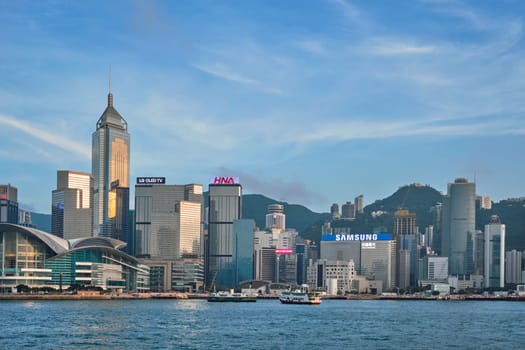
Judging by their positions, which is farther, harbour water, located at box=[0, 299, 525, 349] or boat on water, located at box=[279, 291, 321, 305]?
boat on water, located at box=[279, 291, 321, 305]

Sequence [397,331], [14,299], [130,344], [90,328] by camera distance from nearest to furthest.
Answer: [130,344]
[90,328]
[397,331]
[14,299]

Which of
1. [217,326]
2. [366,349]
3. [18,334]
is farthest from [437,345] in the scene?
[18,334]

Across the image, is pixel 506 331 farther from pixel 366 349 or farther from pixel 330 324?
pixel 366 349

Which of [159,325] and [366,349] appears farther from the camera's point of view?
[159,325]

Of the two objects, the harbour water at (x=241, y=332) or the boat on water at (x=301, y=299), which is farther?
the boat on water at (x=301, y=299)

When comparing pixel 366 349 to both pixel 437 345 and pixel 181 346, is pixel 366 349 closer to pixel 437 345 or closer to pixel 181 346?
pixel 437 345

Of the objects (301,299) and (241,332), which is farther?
(301,299)

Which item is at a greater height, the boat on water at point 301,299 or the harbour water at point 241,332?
the harbour water at point 241,332

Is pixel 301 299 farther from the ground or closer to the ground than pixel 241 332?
closer to the ground

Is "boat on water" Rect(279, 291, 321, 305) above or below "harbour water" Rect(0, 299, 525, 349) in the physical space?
below

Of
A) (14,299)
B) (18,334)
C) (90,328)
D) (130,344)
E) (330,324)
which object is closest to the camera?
(130,344)
